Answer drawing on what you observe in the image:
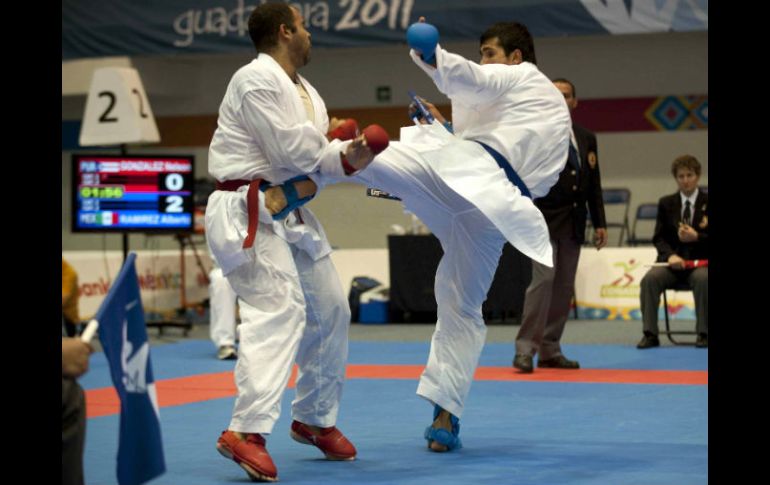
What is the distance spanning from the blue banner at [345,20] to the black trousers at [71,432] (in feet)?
33.8

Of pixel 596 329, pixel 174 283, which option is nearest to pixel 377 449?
pixel 596 329

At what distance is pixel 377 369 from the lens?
8000mm

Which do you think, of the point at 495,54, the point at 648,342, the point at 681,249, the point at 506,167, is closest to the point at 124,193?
the point at 648,342

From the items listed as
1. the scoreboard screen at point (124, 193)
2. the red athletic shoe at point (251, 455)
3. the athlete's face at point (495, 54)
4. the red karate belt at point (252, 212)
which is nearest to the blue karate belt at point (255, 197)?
the red karate belt at point (252, 212)

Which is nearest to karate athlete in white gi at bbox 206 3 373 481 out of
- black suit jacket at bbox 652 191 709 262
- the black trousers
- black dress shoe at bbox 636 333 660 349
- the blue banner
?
A: the black trousers

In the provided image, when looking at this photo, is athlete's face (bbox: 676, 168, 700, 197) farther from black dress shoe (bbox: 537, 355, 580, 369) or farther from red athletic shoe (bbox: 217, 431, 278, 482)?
red athletic shoe (bbox: 217, 431, 278, 482)

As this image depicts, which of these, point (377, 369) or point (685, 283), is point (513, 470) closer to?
point (377, 369)

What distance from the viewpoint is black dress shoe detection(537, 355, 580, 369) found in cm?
777

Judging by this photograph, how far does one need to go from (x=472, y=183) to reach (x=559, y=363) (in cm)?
340

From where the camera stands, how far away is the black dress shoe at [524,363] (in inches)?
295

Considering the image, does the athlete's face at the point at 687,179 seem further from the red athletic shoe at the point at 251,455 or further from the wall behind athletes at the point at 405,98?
the wall behind athletes at the point at 405,98

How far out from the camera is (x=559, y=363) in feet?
25.6

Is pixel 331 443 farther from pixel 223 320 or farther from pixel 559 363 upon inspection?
pixel 223 320

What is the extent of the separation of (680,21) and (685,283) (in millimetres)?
3990
